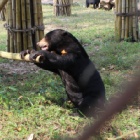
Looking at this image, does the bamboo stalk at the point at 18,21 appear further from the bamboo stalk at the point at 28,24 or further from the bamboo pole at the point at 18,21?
the bamboo stalk at the point at 28,24

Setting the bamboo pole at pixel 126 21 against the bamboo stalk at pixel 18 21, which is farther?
the bamboo pole at pixel 126 21

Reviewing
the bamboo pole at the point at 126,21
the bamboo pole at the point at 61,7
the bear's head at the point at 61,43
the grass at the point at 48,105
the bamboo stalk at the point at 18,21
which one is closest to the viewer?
the grass at the point at 48,105

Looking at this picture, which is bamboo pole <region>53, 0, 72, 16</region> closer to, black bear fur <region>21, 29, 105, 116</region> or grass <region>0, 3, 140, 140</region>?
grass <region>0, 3, 140, 140</region>

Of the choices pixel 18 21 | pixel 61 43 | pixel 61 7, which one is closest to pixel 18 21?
pixel 18 21

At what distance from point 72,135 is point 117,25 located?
480cm

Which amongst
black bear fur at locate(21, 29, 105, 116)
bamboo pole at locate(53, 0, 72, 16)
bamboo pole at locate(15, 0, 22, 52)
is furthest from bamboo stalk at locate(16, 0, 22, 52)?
bamboo pole at locate(53, 0, 72, 16)

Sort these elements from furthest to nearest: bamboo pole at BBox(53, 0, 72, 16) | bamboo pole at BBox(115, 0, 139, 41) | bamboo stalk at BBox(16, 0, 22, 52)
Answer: bamboo pole at BBox(53, 0, 72, 16)
bamboo pole at BBox(115, 0, 139, 41)
bamboo stalk at BBox(16, 0, 22, 52)

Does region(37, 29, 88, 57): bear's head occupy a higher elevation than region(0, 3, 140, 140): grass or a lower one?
higher

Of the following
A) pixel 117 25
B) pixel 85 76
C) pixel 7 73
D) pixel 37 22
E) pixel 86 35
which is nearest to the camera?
pixel 85 76

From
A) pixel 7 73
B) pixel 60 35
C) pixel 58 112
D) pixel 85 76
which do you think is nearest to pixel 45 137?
pixel 58 112

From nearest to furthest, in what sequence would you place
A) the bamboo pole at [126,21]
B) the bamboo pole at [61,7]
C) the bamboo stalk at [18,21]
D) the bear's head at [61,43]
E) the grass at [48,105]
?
the grass at [48,105] < the bear's head at [61,43] < the bamboo stalk at [18,21] < the bamboo pole at [126,21] < the bamboo pole at [61,7]

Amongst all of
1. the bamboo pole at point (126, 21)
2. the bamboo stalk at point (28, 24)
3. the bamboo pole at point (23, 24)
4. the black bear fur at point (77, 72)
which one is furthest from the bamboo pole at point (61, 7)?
the black bear fur at point (77, 72)

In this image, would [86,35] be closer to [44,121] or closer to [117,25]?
[117,25]

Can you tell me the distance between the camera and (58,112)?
340 cm
